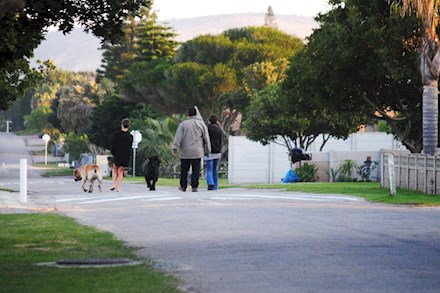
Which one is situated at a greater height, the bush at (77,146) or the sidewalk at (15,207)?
the bush at (77,146)

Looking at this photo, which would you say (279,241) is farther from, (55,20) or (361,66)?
(361,66)

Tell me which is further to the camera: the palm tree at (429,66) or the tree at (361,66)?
the tree at (361,66)

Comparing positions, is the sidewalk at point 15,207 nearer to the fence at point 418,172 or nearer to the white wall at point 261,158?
the fence at point 418,172

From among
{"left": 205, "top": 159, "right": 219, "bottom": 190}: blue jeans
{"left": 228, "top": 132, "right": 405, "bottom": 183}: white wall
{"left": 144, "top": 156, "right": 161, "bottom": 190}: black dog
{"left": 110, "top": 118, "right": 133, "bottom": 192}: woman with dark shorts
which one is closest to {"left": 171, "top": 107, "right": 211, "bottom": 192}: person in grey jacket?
{"left": 205, "top": 159, "right": 219, "bottom": 190}: blue jeans

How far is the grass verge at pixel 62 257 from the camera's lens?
9.70 metres

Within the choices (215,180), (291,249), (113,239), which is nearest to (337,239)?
(291,249)

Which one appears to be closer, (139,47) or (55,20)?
(55,20)

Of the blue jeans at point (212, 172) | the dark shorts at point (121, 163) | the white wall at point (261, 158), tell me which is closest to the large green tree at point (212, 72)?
the white wall at point (261, 158)

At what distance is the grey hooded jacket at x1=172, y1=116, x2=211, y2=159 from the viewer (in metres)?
24.6

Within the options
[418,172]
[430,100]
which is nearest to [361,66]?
[430,100]

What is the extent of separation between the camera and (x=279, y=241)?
1319 centimetres

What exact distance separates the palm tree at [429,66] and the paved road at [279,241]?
800 centimetres

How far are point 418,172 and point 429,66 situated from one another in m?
4.25

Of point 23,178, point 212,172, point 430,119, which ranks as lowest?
point 23,178
